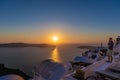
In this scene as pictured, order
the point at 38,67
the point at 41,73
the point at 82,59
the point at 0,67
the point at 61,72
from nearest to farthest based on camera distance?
the point at 61,72, the point at 41,73, the point at 38,67, the point at 82,59, the point at 0,67

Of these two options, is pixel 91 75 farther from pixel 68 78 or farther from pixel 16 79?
pixel 16 79

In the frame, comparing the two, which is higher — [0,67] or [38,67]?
[38,67]

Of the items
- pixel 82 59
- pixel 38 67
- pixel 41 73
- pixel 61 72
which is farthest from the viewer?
pixel 82 59

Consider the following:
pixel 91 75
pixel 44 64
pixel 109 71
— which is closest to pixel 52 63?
pixel 44 64

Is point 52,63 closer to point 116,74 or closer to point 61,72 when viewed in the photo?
point 61,72

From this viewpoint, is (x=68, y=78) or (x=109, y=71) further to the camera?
(x=68, y=78)

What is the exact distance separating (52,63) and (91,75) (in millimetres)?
2217

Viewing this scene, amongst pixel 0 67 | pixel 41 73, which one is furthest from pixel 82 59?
pixel 0 67

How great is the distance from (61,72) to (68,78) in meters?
0.88

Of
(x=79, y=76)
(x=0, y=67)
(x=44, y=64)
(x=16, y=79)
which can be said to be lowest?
(x=0, y=67)

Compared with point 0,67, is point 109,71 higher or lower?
higher

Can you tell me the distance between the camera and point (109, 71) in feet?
26.1

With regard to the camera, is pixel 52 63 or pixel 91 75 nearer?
pixel 91 75

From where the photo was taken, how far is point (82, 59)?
65.5 feet
